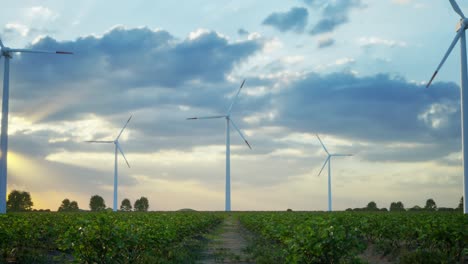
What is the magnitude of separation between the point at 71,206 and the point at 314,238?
14378 cm

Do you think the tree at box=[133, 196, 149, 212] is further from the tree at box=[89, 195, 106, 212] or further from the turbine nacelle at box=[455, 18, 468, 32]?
the turbine nacelle at box=[455, 18, 468, 32]

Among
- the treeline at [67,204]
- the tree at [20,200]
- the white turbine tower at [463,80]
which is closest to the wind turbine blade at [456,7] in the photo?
the white turbine tower at [463,80]

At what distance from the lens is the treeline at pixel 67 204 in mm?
131250

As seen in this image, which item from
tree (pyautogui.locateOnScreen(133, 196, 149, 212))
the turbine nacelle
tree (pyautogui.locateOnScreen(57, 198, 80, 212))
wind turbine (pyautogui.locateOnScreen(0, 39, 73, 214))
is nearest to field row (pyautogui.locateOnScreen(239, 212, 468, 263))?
the turbine nacelle

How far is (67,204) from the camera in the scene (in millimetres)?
151250

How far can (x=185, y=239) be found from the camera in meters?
32.8

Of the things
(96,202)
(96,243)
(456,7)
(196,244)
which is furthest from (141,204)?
(96,243)

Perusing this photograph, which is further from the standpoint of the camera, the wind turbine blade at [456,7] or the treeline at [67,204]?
the treeline at [67,204]

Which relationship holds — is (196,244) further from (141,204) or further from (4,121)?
(141,204)

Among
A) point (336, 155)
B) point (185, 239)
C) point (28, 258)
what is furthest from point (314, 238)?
point (336, 155)

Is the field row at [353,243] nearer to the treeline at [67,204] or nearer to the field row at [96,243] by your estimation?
the field row at [96,243]

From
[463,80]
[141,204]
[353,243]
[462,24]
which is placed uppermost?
[462,24]

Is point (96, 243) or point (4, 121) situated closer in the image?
point (96, 243)

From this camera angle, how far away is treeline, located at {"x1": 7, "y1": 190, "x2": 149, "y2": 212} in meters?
131
